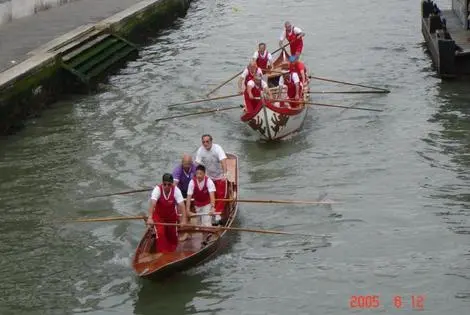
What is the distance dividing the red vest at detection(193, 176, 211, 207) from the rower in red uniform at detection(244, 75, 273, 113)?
630 centimetres

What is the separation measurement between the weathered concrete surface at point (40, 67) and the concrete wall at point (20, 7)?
0.73 feet

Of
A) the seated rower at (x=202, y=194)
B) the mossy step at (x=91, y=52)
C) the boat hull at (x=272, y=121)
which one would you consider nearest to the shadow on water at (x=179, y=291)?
the seated rower at (x=202, y=194)

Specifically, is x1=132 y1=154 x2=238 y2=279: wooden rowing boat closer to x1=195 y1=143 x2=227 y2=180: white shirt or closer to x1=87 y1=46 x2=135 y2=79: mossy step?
x1=195 y1=143 x2=227 y2=180: white shirt

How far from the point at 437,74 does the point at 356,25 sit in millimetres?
8453

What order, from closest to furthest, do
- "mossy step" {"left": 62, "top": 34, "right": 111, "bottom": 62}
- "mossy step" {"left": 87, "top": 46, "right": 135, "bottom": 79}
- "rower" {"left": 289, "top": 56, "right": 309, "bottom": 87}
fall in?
"rower" {"left": 289, "top": 56, "right": 309, "bottom": 87}, "mossy step" {"left": 62, "top": 34, "right": 111, "bottom": 62}, "mossy step" {"left": 87, "top": 46, "right": 135, "bottom": 79}

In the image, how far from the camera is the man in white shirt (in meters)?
16.7

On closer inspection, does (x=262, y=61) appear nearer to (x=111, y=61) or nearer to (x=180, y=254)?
(x=111, y=61)

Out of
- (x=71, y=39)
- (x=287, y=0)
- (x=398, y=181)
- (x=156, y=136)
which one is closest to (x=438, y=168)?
(x=398, y=181)

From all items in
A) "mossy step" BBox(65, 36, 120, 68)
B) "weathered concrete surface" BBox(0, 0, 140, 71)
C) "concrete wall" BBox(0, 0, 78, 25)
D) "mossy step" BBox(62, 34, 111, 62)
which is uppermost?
"concrete wall" BBox(0, 0, 78, 25)

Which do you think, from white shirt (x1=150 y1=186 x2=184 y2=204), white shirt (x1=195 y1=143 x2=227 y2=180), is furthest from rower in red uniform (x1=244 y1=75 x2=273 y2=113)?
white shirt (x1=150 y1=186 x2=184 y2=204)

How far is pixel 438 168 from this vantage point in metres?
19.2

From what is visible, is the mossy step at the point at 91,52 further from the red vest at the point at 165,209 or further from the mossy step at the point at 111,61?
the red vest at the point at 165,209

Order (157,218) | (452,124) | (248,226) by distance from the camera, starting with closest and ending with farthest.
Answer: (157,218) < (248,226) < (452,124)

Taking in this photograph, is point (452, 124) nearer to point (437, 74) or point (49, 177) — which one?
point (437, 74)
